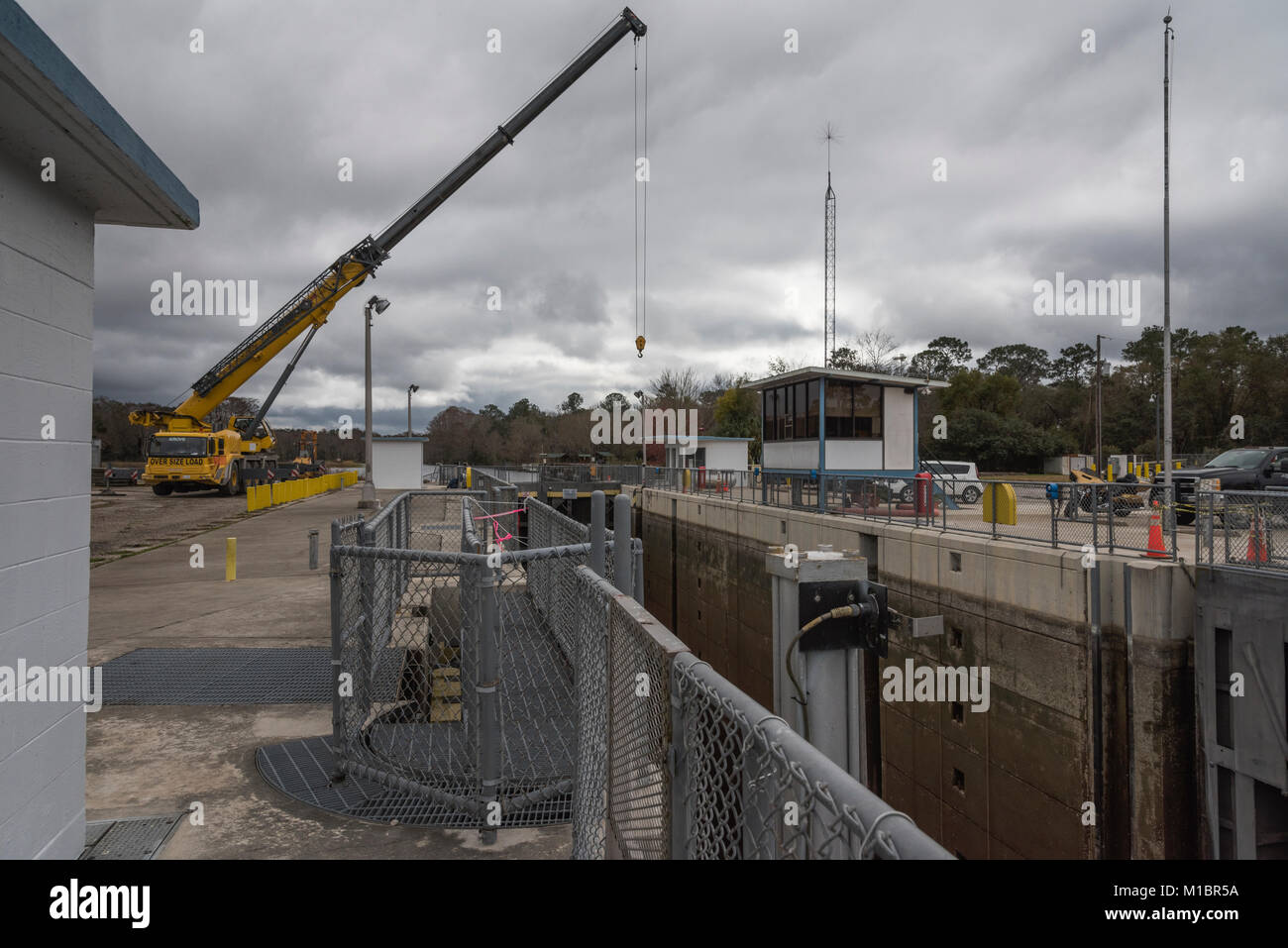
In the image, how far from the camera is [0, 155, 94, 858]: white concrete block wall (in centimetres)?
338

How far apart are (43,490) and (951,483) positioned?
16.4m

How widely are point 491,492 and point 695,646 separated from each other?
24.2ft

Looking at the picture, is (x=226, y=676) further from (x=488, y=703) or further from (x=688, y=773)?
(x=688, y=773)

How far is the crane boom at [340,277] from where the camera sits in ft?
75.3

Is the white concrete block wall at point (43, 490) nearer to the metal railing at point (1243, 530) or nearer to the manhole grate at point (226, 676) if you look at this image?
the manhole grate at point (226, 676)

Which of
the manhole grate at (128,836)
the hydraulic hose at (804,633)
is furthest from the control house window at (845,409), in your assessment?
the manhole grate at (128,836)

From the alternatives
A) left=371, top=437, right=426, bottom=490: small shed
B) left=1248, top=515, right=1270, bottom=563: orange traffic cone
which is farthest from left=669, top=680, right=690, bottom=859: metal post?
left=371, top=437, right=426, bottom=490: small shed

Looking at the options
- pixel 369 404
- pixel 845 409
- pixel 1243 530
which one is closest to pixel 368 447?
pixel 369 404

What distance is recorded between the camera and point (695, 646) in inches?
841

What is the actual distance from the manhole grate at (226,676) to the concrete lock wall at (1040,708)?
23.1ft

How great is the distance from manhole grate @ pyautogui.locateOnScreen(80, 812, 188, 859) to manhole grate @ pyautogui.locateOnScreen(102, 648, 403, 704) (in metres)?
1.97
